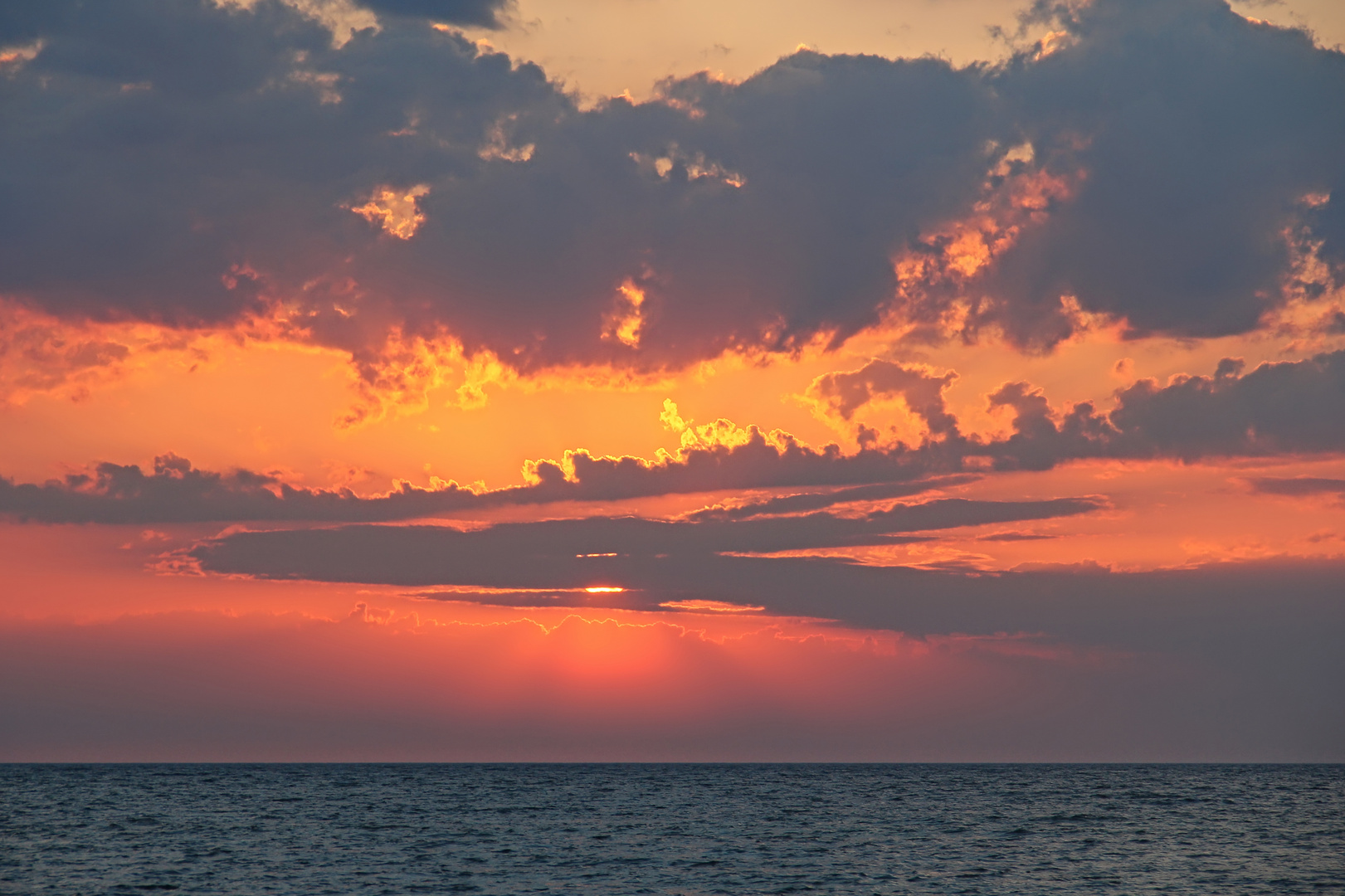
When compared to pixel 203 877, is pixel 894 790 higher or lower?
lower

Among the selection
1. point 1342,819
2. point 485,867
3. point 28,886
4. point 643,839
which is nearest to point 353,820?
point 643,839

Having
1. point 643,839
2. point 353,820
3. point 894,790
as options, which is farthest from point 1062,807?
point 353,820

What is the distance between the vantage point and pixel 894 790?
632ft

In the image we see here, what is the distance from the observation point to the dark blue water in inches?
2726

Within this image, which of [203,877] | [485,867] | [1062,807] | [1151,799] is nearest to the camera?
[203,877]

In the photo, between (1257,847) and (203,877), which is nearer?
(203,877)

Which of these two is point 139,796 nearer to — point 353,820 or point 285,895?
point 353,820

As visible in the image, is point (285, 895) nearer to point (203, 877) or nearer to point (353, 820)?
point (203, 877)

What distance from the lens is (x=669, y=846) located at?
90.4 meters

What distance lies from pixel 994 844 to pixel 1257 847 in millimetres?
17899

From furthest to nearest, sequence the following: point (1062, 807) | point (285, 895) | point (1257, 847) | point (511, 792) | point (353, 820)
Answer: point (511, 792), point (1062, 807), point (353, 820), point (1257, 847), point (285, 895)

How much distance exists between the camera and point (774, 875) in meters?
72.7

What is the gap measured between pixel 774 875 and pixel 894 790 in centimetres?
12620

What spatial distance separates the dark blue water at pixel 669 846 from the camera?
227ft
